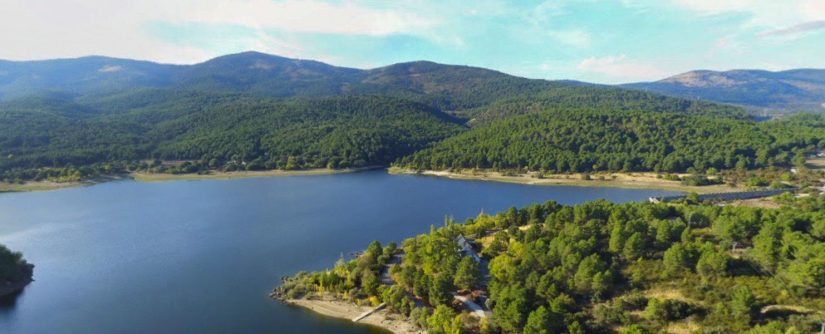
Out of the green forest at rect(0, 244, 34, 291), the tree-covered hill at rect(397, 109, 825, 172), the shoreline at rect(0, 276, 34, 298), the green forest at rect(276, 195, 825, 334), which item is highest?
the tree-covered hill at rect(397, 109, 825, 172)

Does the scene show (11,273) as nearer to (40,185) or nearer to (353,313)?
(353,313)

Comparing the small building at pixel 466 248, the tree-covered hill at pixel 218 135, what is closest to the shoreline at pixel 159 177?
the tree-covered hill at pixel 218 135

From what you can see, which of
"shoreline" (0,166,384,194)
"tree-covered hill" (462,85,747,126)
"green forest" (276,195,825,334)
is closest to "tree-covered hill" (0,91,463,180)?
"shoreline" (0,166,384,194)

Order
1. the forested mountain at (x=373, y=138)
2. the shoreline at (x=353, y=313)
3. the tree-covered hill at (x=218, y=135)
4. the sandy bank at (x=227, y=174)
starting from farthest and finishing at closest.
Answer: the tree-covered hill at (x=218, y=135) < the sandy bank at (x=227, y=174) < the forested mountain at (x=373, y=138) < the shoreline at (x=353, y=313)

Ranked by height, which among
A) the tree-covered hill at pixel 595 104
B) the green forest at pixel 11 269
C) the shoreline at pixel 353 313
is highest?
the tree-covered hill at pixel 595 104

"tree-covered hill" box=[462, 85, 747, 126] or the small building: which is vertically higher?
"tree-covered hill" box=[462, 85, 747, 126]

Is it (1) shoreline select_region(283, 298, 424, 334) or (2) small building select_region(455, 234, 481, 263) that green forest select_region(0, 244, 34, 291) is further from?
(2) small building select_region(455, 234, 481, 263)

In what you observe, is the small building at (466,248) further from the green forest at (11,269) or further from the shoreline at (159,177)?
the shoreline at (159,177)

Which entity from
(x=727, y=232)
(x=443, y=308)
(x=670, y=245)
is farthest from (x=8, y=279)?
(x=727, y=232)
